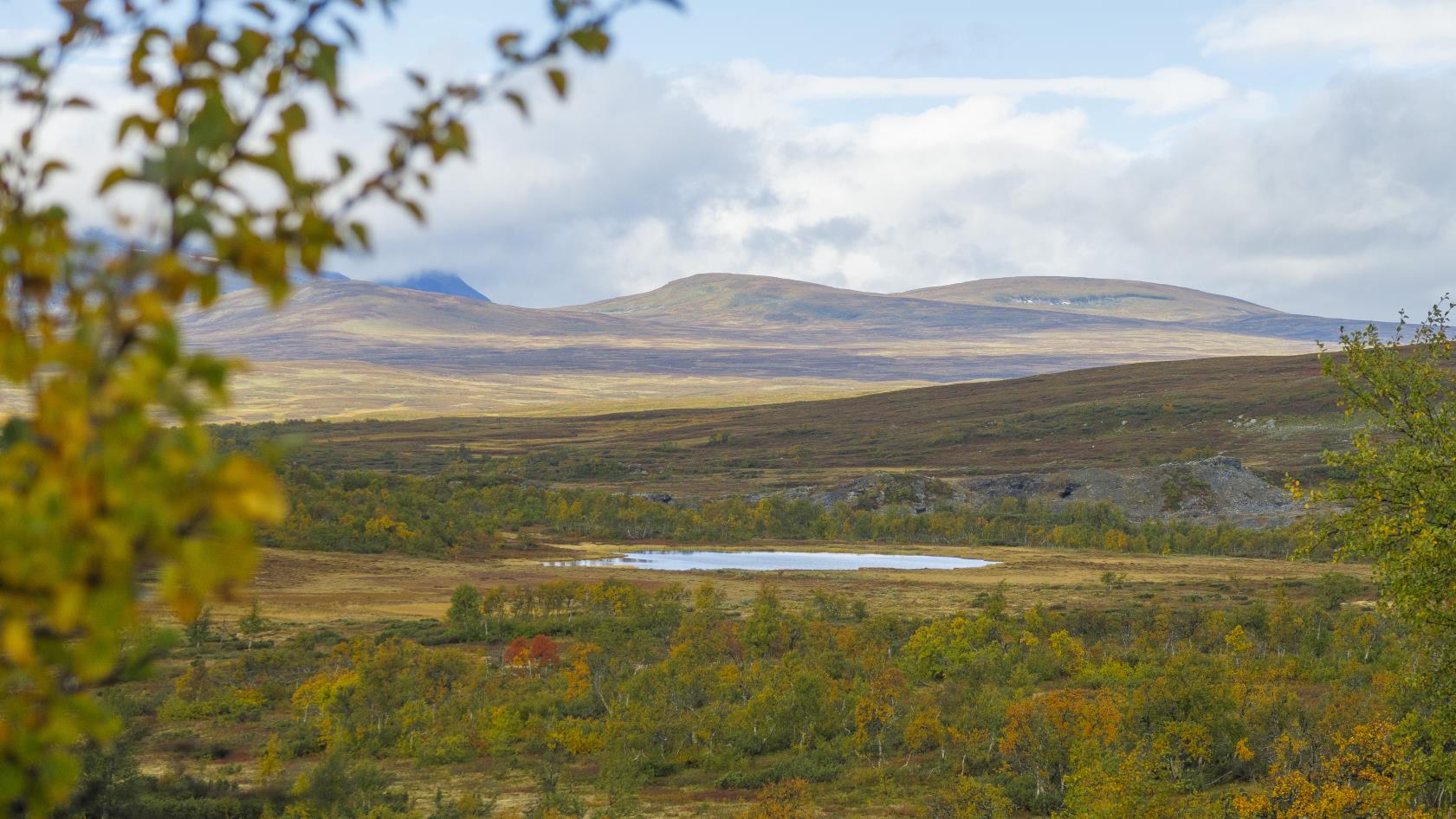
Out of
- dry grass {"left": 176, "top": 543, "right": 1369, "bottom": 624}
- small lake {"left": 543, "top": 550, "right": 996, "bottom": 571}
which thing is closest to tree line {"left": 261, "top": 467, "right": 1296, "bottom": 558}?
dry grass {"left": 176, "top": 543, "right": 1369, "bottom": 624}

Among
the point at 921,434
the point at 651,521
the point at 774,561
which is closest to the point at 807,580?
the point at 774,561

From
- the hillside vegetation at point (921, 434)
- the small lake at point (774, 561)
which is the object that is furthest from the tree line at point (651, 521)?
the hillside vegetation at point (921, 434)

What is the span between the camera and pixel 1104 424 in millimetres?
118062

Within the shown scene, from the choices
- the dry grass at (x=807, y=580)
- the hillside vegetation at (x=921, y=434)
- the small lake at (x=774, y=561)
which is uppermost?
the hillside vegetation at (x=921, y=434)

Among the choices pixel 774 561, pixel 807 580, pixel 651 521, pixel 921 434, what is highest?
pixel 921 434

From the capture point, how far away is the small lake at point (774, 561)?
57688 mm

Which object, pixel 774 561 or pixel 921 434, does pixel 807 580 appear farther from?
pixel 921 434

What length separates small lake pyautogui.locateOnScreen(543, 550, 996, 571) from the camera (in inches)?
2271

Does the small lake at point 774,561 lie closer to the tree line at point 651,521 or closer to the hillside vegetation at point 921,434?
the tree line at point 651,521

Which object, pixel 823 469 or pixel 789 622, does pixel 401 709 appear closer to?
pixel 789 622

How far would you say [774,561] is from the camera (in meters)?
61.5

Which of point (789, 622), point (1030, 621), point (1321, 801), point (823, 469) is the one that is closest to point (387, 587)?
point (789, 622)

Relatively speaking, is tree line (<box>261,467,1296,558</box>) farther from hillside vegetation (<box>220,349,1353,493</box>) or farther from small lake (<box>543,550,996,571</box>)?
hillside vegetation (<box>220,349,1353,493</box>)

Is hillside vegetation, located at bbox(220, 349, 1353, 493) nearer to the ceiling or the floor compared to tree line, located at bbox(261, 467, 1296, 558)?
nearer to the ceiling
